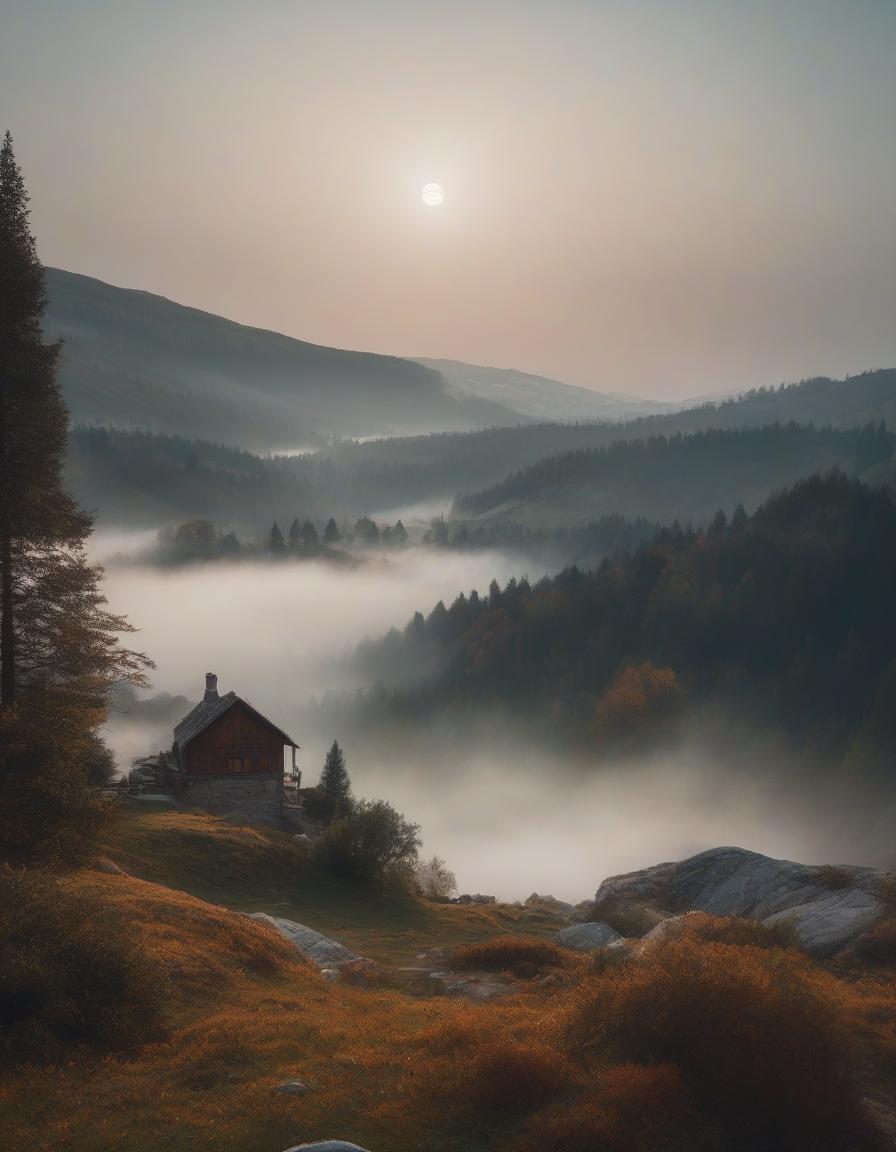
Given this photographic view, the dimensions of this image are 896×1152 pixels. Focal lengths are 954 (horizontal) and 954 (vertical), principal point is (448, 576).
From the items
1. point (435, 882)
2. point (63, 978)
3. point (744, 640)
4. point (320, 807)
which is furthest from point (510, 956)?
point (744, 640)

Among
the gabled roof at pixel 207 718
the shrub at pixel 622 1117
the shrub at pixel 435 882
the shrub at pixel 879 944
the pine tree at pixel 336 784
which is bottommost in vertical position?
the shrub at pixel 435 882

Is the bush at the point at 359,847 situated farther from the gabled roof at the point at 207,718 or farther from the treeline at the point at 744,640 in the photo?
the treeline at the point at 744,640

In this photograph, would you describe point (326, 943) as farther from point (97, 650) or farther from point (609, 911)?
point (609, 911)

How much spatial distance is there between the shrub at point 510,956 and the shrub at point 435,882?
33287 millimetres

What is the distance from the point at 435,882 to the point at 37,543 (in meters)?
52.6

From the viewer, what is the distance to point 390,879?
6041 centimetres

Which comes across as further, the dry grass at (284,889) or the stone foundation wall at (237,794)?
the stone foundation wall at (237,794)

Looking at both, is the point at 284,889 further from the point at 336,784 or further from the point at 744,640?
the point at 744,640

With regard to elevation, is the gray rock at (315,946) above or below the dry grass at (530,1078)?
below

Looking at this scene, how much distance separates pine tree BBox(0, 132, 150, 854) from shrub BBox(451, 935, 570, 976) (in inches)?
658

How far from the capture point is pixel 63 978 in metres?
19.5

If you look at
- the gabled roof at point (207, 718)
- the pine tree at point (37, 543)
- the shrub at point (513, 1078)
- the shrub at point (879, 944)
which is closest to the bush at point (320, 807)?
the gabled roof at point (207, 718)

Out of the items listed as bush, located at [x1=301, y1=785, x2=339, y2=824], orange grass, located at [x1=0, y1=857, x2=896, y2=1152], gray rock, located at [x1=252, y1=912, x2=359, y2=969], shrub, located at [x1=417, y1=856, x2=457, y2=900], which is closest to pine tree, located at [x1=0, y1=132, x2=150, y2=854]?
orange grass, located at [x1=0, y1=857, x2=896, y2=1152]

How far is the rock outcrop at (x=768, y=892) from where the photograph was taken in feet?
119
